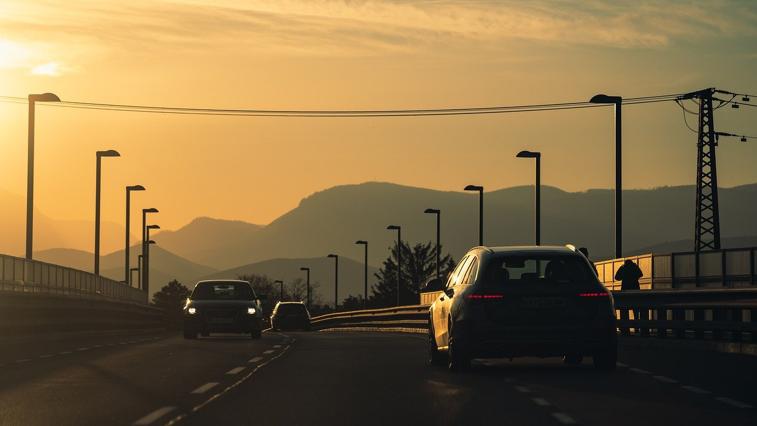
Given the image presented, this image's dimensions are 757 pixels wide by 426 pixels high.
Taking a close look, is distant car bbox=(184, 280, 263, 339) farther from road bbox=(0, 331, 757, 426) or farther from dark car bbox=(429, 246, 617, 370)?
dark car bbox=(429, 246, 617, 370)

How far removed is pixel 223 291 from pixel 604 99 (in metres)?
12.0

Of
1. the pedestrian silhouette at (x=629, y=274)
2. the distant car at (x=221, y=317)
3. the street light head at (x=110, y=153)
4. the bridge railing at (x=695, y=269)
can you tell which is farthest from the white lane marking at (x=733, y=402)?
the street light head at (x=110, y=153)

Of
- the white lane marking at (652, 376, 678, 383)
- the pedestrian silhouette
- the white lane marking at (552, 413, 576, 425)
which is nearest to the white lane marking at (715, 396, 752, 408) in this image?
the white lane marking at (552, 413, 576, 425)

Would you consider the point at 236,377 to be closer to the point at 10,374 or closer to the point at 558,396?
the point at 10,374

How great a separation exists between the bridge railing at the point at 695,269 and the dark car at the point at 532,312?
21732mm

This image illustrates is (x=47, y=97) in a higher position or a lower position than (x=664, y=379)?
higher

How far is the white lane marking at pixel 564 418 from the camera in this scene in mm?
11727

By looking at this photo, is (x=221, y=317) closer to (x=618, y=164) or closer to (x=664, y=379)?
(x=618, y=164)

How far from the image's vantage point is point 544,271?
1852 centimetres

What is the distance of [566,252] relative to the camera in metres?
18.5

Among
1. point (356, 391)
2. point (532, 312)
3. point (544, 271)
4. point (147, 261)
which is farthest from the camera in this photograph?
point (147, 261)

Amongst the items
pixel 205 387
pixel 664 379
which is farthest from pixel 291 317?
pixel 205 387

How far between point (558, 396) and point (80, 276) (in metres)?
35.7

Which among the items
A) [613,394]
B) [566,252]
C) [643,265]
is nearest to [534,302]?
[566,252]
